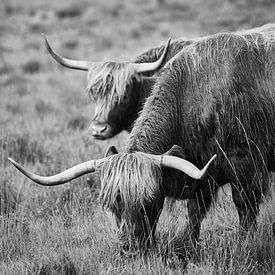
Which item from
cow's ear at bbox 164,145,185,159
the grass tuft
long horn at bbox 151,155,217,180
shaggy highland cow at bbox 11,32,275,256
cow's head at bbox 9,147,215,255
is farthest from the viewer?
the grass tuft

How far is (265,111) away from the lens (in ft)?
14.9

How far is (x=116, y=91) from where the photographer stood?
6098 mm

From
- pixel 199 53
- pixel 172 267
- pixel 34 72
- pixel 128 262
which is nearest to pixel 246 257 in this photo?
pixel 172 267

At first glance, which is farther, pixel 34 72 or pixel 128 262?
pixel 34 72

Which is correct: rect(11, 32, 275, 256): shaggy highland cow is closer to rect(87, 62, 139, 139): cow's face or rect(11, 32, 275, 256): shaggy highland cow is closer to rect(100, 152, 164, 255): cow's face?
rect(100, 152, 164, 255): cow's face

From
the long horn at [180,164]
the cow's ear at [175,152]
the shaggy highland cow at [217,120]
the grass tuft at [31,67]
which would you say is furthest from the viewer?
the grass tuft at [31,67]

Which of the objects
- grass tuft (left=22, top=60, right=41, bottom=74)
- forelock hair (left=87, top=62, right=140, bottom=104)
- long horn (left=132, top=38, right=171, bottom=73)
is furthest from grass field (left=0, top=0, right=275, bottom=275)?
long horn (left=132, top=38, right=171, bottom=73)

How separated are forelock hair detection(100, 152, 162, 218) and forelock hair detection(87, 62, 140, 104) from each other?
2.29 m

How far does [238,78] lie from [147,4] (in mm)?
15551

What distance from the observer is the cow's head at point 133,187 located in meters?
3.74

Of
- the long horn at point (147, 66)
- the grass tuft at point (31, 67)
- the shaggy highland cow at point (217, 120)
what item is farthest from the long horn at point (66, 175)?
the grass tuft at point (31, 67)

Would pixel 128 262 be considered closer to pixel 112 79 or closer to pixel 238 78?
pixel 238 78

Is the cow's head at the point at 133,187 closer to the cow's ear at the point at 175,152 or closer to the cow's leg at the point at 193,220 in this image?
the cow's ear at the point at 175,152

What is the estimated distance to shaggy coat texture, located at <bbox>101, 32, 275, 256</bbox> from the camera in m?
4.39
